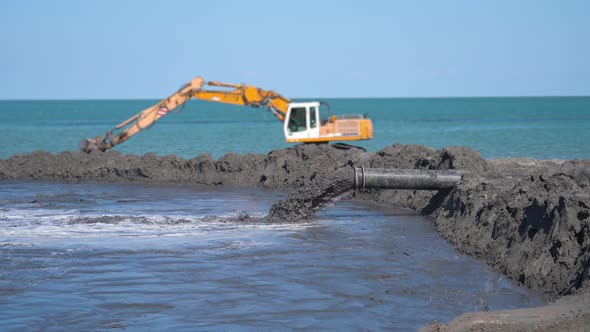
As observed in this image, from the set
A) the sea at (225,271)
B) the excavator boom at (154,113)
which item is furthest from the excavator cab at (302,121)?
the sea at (225,271)

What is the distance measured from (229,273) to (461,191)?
5374mm

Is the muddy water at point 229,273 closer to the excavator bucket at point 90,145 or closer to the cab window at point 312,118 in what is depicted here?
the cab window at point 312,118

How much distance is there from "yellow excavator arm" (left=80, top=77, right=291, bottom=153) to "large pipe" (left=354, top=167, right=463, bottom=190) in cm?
991

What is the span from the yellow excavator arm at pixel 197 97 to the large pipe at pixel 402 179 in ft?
32.5

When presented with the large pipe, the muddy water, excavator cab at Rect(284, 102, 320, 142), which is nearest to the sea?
the muddy water

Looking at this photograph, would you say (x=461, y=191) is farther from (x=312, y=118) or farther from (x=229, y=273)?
(x=312, y=118)

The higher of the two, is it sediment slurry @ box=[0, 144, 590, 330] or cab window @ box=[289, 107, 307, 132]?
cab window @ box=[289, 107, 307, 132]

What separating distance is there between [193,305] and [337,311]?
1549mm

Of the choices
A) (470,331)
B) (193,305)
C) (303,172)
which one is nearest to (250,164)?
(303,172)

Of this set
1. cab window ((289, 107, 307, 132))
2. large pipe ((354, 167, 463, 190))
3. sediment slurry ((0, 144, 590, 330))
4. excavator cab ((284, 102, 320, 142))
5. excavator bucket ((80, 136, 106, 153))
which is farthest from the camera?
excavator bucket ((80, 136, 106, 153))

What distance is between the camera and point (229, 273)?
1043 cm

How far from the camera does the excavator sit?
24.1 m

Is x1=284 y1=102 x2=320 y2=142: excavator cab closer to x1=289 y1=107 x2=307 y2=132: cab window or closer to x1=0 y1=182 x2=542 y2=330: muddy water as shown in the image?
x1=289 y1=107 x2=307 y2=132: cab window

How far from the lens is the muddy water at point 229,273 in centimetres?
844
